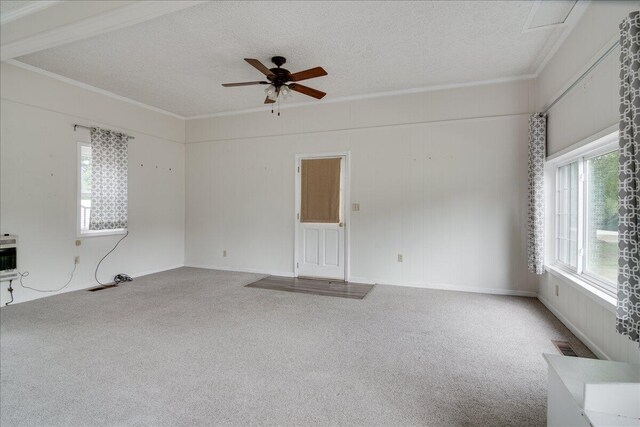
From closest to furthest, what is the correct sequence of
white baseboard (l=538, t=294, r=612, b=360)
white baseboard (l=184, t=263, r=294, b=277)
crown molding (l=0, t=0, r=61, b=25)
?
white baseboard (l=538, t=294, r=612, b=360)
crown molding (l=0, t=0, r=61, b=25)
white baseboard (l=184, t=263, r=294, b=277)

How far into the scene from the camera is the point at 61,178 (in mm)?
4395

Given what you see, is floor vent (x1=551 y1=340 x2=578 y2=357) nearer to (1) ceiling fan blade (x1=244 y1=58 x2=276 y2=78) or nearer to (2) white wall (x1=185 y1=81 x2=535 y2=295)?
(2) white wall (x1=185 y1=81 x2=535 y2=295)

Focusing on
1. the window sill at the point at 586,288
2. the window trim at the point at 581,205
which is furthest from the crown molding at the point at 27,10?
the window sill at the point at 586,288

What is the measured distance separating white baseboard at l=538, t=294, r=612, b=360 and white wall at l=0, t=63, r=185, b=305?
6040mm

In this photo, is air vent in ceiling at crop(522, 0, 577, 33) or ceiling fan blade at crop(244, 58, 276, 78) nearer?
air vent in ceiling at crop(522, 0, 577, 33)

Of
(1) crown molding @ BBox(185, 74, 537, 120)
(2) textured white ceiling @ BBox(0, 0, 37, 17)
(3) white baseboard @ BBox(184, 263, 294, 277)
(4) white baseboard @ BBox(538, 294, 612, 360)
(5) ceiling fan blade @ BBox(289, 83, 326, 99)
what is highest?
(1) crown molding @ BBox(185, 74, 537, 120)

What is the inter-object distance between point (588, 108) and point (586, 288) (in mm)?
1551

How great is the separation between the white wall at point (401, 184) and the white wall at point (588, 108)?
2.30 ft

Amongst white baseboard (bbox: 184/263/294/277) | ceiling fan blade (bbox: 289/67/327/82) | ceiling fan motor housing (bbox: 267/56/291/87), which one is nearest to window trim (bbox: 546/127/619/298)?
ceiling fan blade (bbox: 289/67/327/82)

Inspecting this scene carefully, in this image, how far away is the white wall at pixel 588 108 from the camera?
232cm

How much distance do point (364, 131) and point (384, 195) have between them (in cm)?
107

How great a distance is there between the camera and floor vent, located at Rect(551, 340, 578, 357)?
265 centimetres

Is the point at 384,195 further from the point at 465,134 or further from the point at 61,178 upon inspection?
the point at 61,178

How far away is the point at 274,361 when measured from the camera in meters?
2.51
